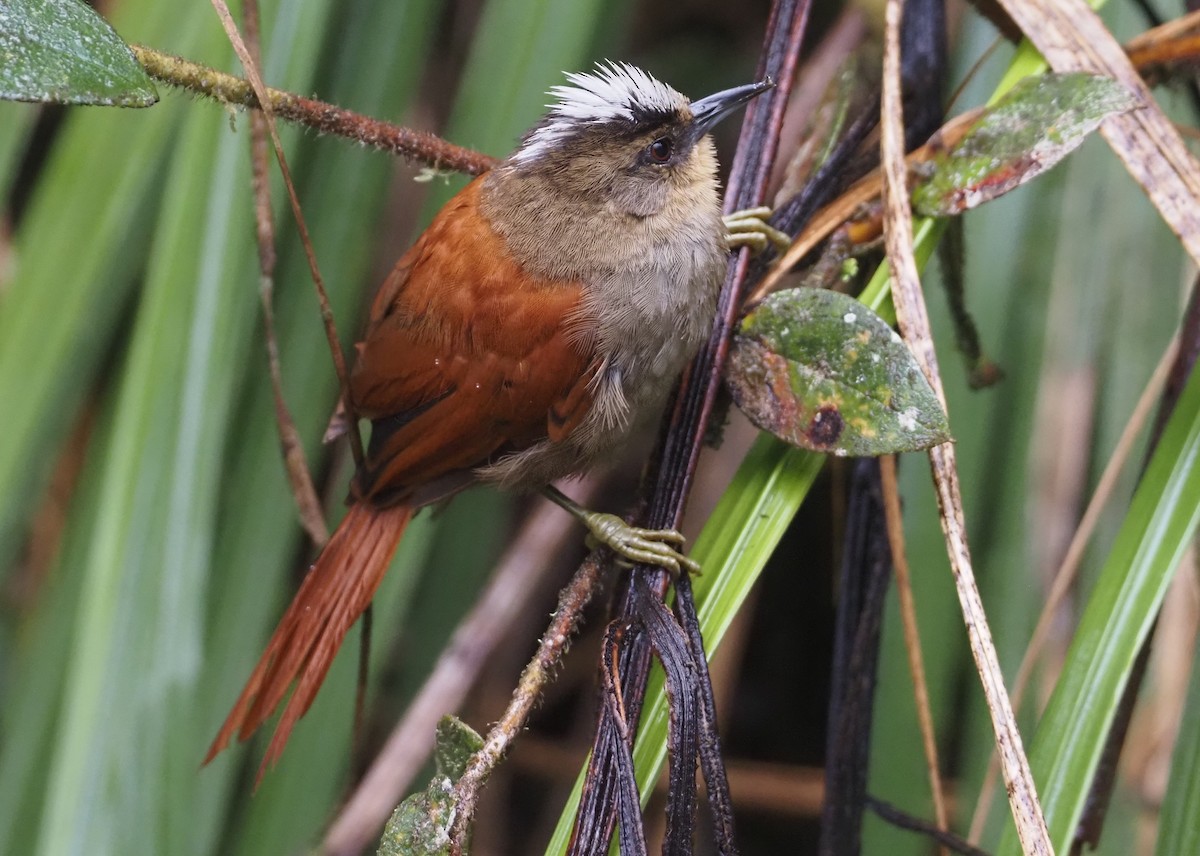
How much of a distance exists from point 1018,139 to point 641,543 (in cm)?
51

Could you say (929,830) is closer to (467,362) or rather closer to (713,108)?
(467,362)

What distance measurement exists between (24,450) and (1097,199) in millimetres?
1549

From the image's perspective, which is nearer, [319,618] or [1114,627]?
[1114,627]

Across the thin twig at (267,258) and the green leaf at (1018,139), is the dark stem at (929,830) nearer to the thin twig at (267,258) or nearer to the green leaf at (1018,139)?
the green leaf at (1018,139)

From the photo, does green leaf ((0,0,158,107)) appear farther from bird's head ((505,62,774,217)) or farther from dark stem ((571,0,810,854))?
bird's head ((505,62,774,217))

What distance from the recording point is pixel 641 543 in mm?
1033

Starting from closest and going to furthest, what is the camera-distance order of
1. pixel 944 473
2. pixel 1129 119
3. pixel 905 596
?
1. pixel 944 473
2. pixel 1129 119
3. pixel 905 596

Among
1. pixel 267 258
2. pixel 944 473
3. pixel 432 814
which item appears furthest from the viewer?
pixel 267 258

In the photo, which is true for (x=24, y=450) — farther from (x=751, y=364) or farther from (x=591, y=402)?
(x=751, y=364)

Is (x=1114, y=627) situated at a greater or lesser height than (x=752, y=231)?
lesser

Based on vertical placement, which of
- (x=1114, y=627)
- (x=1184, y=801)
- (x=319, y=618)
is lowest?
(x=319, y=618)

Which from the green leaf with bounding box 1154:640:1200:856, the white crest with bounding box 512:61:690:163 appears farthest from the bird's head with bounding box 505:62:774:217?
the green leaf with bounding box 1154:640:1200:856

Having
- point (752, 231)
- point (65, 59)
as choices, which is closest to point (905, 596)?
point (752, 231)

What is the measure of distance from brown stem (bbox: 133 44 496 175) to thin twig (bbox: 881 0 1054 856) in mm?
470
